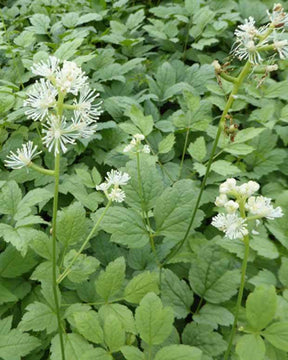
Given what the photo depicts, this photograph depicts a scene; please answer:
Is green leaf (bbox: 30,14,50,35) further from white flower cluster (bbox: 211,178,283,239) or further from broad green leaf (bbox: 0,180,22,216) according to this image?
white flower cluster (bbox: 211,178,283,239)

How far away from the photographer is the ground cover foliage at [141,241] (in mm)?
1322

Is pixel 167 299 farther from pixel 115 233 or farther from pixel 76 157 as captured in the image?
pixel 76 157

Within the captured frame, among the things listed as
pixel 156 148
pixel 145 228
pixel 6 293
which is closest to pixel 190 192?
pixel 145 228

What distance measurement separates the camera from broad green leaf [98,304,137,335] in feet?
4.60

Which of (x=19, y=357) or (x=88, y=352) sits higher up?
(x=88, y=352)

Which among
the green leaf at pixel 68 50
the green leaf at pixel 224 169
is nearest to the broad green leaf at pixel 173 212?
the green leaf at pixel 224 169

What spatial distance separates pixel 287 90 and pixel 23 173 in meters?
1.53

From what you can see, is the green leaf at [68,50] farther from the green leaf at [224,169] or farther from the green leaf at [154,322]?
the green leaf at [154,322]

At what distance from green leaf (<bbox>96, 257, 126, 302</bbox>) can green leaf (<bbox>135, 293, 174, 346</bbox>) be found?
0.24 metres

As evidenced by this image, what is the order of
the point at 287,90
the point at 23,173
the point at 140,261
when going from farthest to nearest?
the point at 287,90, the point at 23,173, the point at 140,261

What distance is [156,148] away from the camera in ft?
6.96

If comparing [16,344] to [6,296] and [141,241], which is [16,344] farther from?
[141,241]

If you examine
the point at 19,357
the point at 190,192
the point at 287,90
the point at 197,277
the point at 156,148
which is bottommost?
the point at 19,357

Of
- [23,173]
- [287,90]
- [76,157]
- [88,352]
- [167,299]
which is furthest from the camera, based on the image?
[76,157]
